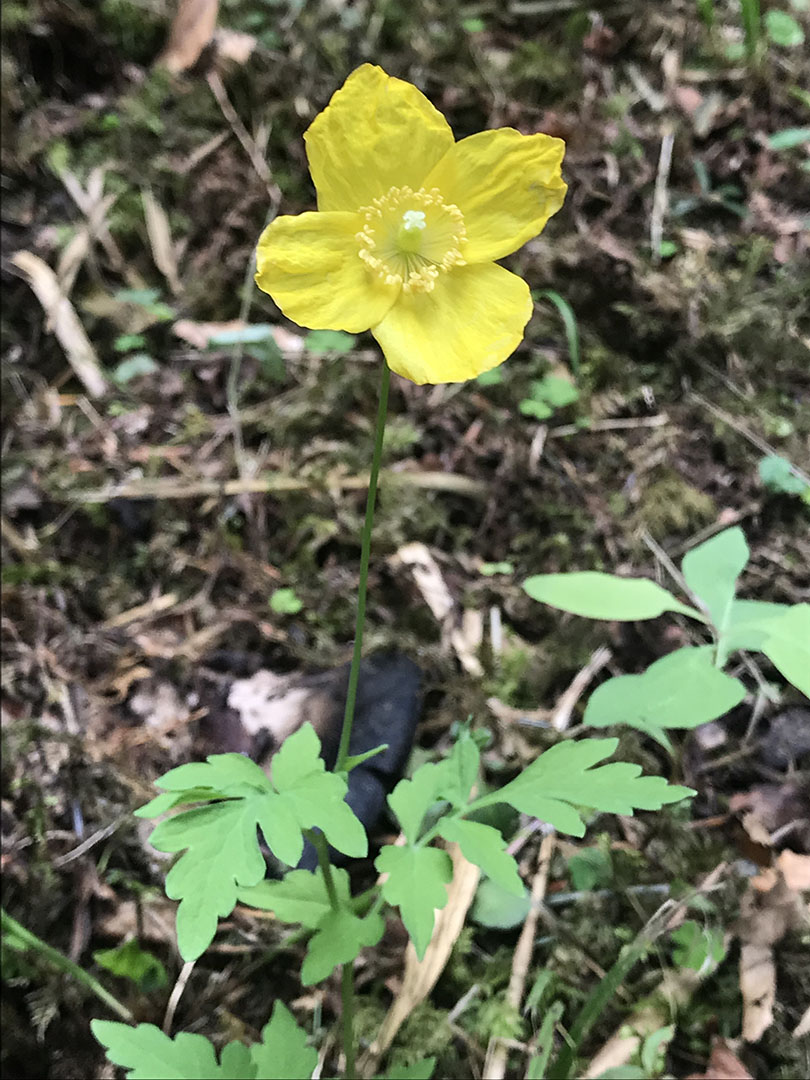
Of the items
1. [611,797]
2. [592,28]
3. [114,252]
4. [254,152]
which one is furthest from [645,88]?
[611,797]

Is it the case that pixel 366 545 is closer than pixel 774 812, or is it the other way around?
pixel 366 545

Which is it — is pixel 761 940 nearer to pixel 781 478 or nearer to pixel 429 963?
pixel 429 963

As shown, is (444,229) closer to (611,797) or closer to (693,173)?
(611,797)

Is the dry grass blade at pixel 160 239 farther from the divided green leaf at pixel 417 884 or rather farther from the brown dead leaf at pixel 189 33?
the divided green leaf at pixel 417 884

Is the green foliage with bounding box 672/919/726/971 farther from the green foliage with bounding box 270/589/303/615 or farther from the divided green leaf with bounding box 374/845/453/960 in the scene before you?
the green foliage with bounding box 270/589/303/615

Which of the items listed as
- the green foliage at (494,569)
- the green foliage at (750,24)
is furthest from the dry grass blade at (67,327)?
the green foliage at (750,24)

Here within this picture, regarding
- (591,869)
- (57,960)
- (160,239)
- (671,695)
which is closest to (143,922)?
(57,960)

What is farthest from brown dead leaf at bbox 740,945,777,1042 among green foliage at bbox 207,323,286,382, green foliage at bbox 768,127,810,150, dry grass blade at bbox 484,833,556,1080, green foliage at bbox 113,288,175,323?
green foliage at bbox 768,127,810,150
